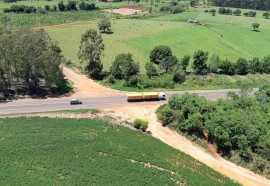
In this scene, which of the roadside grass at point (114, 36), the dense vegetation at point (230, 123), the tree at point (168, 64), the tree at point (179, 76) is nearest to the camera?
the dense vegetation at point (230, 123)

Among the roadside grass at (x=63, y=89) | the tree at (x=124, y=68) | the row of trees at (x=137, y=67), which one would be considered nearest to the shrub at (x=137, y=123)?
the row of trees at (x=137, y=67)

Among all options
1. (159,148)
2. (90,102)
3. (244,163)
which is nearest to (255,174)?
(244,163)

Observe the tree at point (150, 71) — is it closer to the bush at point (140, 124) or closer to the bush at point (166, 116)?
the bush at point (166, 116)

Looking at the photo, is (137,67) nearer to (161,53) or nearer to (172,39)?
(161,53)

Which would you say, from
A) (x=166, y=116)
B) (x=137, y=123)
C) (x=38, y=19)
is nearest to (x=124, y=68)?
(x=166, y=116)

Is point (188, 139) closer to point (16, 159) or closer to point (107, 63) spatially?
point (16, 159)

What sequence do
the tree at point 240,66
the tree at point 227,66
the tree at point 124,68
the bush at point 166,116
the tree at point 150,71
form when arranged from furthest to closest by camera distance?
1. the tree at point 240,66
2. the tree at point 227,66
3. the tree at point 150,71
4. the tree at point 124,68
5. the bush at point 166,116
